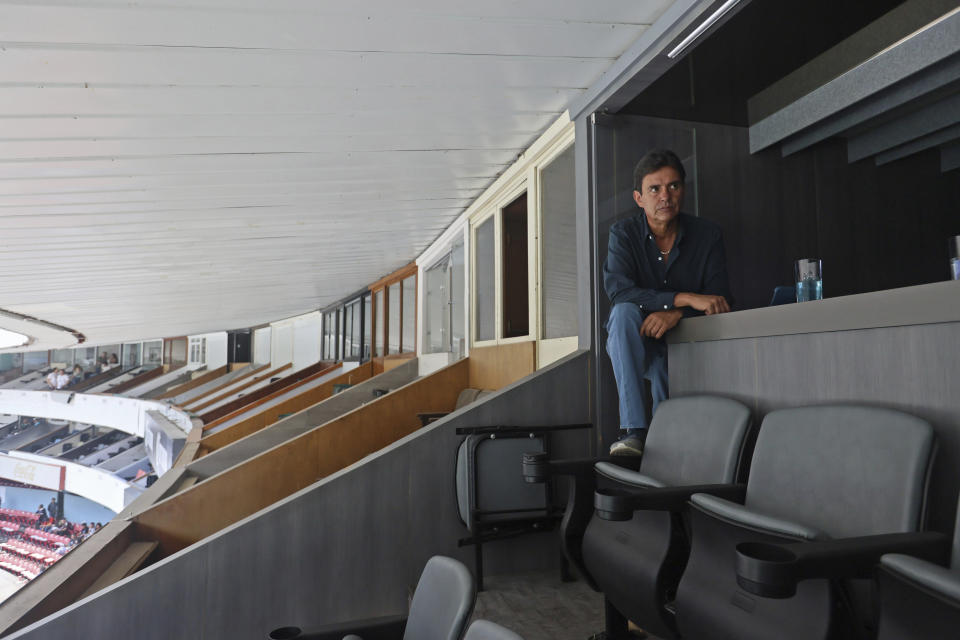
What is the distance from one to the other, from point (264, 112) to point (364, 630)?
2278 mm

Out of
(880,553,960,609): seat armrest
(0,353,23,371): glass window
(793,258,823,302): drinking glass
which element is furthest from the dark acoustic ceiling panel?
(0,353,23,371): glass window

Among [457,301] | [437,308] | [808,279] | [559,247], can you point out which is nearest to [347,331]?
[437,308]

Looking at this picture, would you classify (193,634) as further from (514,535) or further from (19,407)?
(19,407)

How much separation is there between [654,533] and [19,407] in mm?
27945

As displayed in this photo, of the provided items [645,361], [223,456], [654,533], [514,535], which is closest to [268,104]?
[645,361]

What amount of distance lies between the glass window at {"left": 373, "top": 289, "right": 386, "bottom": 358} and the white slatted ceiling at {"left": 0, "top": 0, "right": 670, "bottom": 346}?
332 centimetres

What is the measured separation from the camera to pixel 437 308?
6461 mm

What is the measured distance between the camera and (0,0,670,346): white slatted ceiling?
2104mm

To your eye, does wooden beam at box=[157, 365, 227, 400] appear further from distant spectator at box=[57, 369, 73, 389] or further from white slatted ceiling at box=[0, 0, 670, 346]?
white slatted ceiling at box=[0, 0, 670, 346]

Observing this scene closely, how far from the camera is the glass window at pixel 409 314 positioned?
7398 mm

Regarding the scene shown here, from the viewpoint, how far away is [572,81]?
278 centimetres

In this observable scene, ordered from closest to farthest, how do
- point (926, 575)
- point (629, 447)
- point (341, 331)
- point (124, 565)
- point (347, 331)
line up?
point (926, 575) < point (629, 447) < point (124, 565) < point (347, 331) < point (341, 331)

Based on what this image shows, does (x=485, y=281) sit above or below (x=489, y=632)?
above

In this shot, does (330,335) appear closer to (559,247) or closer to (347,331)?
(347,331)
